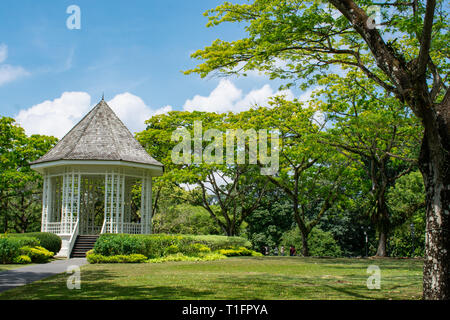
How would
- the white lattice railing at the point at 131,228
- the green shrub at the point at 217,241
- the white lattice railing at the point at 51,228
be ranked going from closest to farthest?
1. the green shrub at the point at 217,241
2. the white lattice railing at the point at 51,228
3. the white lattice railing at the point at 131,228

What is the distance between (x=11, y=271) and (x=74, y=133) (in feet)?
42.1

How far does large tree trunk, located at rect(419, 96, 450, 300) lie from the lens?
7.52 meters

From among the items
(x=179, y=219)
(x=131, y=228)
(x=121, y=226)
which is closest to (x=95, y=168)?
(x=121, y=226)

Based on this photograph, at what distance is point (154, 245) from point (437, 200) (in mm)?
13741

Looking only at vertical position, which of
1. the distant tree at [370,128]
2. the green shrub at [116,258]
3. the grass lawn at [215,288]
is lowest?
the green shrub at [116,258]

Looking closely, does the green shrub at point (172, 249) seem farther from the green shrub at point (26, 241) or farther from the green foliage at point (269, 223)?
the green foliage at point (269, 223)

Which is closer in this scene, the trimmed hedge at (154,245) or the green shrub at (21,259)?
the green shrub at (21,259)

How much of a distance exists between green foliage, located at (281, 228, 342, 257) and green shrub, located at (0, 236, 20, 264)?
1177 inches

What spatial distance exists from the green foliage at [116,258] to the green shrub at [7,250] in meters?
2.77

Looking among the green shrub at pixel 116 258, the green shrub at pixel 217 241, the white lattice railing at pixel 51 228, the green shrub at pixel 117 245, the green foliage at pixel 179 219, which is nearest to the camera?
the green shrub at pixel 116 258

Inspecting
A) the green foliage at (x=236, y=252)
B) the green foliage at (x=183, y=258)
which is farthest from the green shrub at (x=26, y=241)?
the green foliage at (x=236, y=252)

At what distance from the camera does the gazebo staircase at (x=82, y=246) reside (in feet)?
68.7

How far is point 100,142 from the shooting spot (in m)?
23.5
